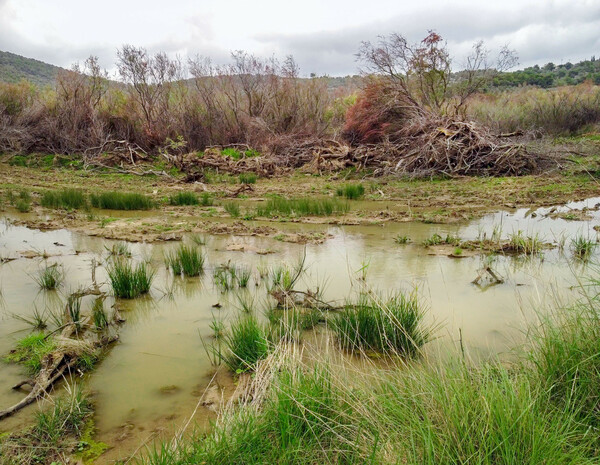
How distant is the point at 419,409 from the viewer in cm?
224

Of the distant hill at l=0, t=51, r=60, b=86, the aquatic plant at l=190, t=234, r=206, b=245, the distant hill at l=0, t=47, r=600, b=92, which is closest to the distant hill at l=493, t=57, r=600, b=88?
the distant hill at l=0, t=47, r=600, b=92

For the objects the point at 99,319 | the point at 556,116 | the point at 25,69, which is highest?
the point at 25,69

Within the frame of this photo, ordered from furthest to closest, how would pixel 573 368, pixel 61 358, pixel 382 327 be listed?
pixel 382 327
pixel 61 358
pixel 573 368

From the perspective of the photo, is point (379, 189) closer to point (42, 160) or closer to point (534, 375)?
point (534, 375)

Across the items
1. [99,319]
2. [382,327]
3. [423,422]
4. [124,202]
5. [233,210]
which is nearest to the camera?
[423,422]

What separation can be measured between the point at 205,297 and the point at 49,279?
186cm

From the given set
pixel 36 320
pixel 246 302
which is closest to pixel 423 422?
pixel 246 302

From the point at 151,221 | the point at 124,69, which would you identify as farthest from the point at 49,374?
the point at 124,69

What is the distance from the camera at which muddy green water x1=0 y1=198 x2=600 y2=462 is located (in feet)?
10.1

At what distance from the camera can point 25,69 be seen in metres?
58.3

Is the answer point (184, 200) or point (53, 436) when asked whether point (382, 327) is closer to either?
point (53, 436)

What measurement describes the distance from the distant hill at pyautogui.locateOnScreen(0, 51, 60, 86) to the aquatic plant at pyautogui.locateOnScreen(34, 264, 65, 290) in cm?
5594

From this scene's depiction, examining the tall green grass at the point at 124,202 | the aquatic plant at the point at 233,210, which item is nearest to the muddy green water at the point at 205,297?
the aquatic plant at the point at 233,210

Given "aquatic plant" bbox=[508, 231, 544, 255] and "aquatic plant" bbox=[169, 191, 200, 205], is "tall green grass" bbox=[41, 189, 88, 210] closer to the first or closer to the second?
"aquatic plant" bbox=[169, 191, 200, 205]
